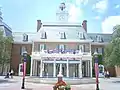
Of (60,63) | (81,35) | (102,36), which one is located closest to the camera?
(60,63)

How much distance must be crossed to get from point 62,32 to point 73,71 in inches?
352

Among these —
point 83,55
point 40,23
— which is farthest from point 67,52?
point 40,23

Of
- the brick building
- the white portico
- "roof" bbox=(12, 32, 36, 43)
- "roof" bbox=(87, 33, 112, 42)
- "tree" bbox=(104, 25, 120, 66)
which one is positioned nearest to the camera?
"tree" bbox=(104, 25, 120, 66)

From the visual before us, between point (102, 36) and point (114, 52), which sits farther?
point (102, 36)

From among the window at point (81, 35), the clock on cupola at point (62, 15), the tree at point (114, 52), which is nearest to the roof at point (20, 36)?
the clock on cupola at point (62, 15)

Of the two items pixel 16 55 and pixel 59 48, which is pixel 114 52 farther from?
pixel 16 55

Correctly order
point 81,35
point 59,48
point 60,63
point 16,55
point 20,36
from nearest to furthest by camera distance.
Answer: point 60,63 < point 59,48 < point 81,35 < point 16,55 < point 20,36

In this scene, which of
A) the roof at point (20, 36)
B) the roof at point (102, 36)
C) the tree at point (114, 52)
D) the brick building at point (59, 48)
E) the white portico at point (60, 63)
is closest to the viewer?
→ the tree at point (114, 52)

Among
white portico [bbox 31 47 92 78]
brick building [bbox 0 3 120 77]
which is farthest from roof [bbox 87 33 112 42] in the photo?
white portico [bbox 31 47 92 78]

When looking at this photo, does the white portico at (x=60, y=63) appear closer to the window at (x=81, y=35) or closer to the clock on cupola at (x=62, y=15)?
the window at (x=81, y=35)

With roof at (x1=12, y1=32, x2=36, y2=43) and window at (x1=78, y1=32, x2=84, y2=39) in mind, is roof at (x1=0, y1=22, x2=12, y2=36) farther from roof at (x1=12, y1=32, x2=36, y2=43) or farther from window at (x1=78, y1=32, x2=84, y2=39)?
window at (x1=78, y1=32, x2=84, y2=39)

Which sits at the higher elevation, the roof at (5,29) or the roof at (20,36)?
the roof at (5,29)

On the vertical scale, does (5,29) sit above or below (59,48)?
above

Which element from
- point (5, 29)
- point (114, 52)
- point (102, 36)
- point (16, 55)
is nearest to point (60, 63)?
point (114, 52)
